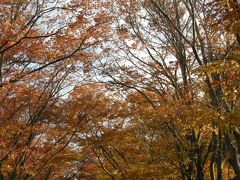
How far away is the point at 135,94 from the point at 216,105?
644 cm

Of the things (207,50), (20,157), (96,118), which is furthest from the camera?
(96,118)

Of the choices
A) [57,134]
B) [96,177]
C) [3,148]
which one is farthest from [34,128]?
[96,177]

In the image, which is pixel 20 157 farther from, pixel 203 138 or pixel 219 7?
pixel 219 7

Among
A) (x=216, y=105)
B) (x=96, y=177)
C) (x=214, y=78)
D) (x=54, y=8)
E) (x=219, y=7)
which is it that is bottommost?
(x=96, y=177)

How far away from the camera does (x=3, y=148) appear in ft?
38.4

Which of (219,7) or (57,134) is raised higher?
(219,7)

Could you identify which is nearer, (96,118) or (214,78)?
(214,78)

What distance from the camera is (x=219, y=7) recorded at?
737cm

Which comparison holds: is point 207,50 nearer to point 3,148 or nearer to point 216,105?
point 216,105

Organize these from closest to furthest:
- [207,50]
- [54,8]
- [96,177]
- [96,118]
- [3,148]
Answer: [54,8] < [207,50] < [3,148] < [96,118] < [96,177]

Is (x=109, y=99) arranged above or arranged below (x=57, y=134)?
above

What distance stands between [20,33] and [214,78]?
5.54 meters

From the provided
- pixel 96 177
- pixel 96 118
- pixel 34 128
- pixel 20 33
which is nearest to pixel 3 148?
pixel 34 128

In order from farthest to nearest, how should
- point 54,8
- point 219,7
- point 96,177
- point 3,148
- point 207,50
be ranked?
1. point 96,177
2. point 3,148
3. point 207,50
4. point 54,8
5. point 219,7
